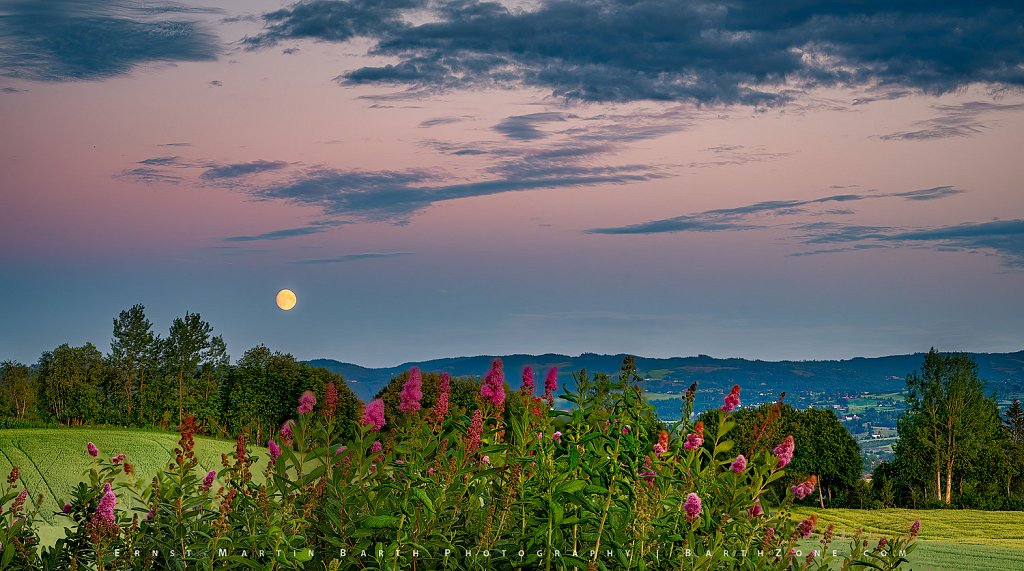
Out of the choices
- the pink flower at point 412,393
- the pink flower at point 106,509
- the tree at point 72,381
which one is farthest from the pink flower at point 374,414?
the tree at point 72,381

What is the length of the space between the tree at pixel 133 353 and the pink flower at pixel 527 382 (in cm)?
3525

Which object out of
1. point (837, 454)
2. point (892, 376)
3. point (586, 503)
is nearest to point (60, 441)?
point (586, 503)


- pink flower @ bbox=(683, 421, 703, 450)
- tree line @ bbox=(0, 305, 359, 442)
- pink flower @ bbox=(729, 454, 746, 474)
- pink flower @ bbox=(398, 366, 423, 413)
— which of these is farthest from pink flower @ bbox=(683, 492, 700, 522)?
tree line @ bbox=(0, 305, 359, 442)

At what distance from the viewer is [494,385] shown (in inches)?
171

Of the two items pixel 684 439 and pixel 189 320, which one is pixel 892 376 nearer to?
pixel 189 320

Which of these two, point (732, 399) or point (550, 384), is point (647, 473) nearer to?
point (732, 399)

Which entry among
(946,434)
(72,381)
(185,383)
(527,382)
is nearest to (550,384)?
(527,382)

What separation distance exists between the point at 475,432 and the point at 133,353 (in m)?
35.9

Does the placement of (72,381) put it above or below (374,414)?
below

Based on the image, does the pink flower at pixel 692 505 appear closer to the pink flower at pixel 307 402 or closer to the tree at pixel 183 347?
the pink flower at pixel 307 402

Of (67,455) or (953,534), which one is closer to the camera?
(67,455)

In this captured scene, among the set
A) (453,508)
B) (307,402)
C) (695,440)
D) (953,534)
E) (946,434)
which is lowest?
(953,534)

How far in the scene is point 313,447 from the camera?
14.0 feet

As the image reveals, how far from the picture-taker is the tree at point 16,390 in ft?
130
